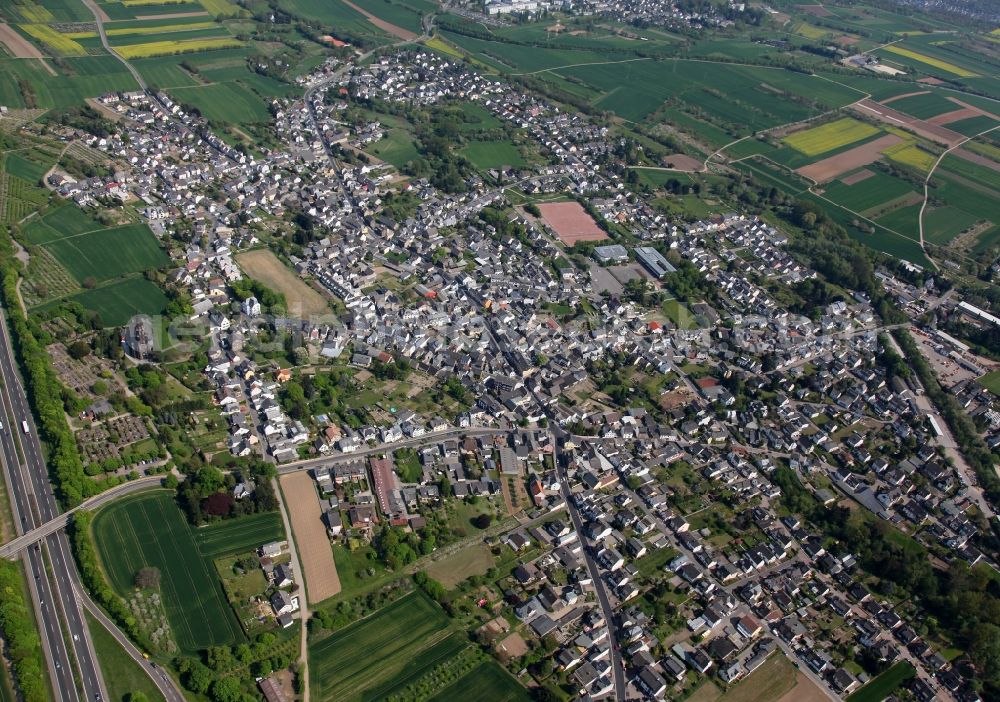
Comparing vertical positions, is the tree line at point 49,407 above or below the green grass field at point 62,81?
below

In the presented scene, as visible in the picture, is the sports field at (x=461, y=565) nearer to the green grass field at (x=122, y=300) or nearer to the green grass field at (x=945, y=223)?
the green grass field at (x=122, y=300)

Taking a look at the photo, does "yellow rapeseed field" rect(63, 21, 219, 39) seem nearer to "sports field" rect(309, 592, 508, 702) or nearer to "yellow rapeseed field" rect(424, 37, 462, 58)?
"yellow rapeseed field" rect(424, 37, 462, 58)

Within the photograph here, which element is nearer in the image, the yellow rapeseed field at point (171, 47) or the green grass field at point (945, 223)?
the green grass field at point (945, 223)

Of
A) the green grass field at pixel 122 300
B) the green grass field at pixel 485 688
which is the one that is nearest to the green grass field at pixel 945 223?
the green grass field at pixel 485 688

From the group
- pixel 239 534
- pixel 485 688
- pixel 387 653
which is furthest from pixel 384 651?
pixel 239 534

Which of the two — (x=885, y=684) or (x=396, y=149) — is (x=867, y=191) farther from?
(x=885, y=684)

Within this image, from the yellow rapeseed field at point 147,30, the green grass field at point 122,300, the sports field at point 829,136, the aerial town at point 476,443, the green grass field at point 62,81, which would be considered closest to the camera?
the aerial town at point 476,443
